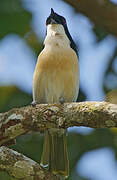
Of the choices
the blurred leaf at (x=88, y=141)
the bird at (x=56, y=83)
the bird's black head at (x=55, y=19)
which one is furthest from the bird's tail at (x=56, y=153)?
the bird's black head at (x=55, y=19)

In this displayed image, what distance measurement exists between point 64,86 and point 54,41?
0.52 metres

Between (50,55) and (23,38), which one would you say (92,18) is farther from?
(23,38)

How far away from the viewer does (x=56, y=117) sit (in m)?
3.32

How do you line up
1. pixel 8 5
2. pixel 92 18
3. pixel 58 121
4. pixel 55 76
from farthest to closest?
1. pixel 8 5
2. pixel 55 76
3. pixel 92 18
4. pixel 58 121

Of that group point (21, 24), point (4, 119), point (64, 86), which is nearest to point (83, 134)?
point (64, 86)

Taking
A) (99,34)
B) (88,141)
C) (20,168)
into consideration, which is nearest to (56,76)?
(99,34)

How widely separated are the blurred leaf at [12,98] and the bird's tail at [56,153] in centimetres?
69

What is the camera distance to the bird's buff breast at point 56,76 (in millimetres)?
4500

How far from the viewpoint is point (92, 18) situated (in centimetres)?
418

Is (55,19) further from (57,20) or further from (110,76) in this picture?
(110,76)

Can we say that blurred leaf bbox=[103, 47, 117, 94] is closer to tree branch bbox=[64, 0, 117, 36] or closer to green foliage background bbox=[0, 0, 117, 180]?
green foliage background bbox=[0, 0, 117, 180]

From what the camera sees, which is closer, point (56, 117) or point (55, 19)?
point (56, 117)

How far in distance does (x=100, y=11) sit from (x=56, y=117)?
50.0 inches

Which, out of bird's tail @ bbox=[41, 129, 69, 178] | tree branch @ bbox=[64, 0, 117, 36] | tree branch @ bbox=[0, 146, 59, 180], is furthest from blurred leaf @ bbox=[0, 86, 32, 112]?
tree branch @ bbox=[0, 146, 59, 180]
